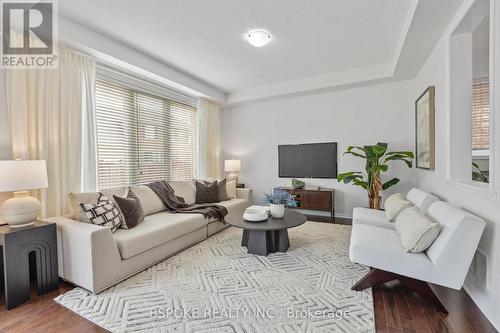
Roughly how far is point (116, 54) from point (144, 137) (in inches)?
54.0

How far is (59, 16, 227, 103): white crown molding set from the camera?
2611mm

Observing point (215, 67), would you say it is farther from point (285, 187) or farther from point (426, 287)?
point (426, 287)

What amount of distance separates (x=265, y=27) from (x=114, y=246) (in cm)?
289

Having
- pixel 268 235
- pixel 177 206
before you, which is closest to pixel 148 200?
pixel 177 206

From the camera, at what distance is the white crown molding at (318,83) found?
12.7 feet

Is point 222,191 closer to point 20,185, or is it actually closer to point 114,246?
point 114,246

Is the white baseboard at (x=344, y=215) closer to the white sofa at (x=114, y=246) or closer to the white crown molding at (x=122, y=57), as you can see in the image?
the white sofa at (x=114, y=246)

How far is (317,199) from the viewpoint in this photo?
4461 millimetres

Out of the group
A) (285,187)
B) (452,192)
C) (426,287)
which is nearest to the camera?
(426,287)

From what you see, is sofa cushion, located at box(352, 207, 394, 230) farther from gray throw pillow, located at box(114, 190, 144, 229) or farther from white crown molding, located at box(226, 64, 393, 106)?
gray throw pillow, located at box(114, 190, 144, 229)

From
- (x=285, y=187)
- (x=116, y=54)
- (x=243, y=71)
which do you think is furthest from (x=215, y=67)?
(x=285, y=187)

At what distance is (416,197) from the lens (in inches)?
113

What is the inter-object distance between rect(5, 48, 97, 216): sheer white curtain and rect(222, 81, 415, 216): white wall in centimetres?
324

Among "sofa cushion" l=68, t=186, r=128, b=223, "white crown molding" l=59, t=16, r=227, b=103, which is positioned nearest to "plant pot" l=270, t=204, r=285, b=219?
"sofa cushion" l=68, t=186, r=128, b=223
